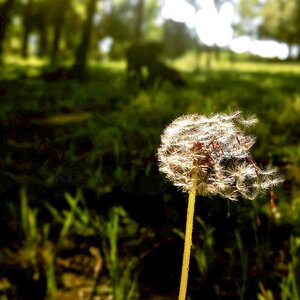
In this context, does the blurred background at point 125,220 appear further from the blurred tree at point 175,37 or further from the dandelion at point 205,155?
the blurred tree at point 175,37

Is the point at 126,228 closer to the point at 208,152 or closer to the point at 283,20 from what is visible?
the point at 208,152

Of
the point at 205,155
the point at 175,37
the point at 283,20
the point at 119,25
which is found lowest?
the point at 205,155

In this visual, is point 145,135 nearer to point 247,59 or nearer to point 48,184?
point 48,184

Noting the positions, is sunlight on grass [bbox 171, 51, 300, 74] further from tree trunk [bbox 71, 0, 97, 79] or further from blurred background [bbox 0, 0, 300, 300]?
blurred background [bbox 0, 0, 300, 300]

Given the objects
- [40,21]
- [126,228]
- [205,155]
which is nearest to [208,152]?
[205,155]

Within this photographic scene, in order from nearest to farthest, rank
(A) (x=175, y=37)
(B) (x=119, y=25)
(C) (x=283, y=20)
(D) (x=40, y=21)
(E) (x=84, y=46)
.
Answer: (E) (x=84, y=46) → (D) (x=40, y=21) → (B) (x=119, y=25) → (C) (x=283, y=20) → (A) (x=175, y=37)

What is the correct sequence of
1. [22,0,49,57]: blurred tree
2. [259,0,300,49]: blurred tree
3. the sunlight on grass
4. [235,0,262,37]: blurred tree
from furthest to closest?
[235,0,262,37]: blurred tree, [259,0,300,49]: blurred tree, [22,0,49,57]: blurred tree, the sunlight on grass

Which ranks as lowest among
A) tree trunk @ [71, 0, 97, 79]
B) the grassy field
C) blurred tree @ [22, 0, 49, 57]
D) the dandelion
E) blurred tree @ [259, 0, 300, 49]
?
the grassy field

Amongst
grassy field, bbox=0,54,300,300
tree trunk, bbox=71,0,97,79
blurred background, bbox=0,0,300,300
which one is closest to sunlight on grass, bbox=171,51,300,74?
tree trunk, bbox=71,0,97,79

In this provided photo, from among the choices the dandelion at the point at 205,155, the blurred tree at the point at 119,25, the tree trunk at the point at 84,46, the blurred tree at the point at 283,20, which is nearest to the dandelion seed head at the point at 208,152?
the dandelion at the point at 205,155
